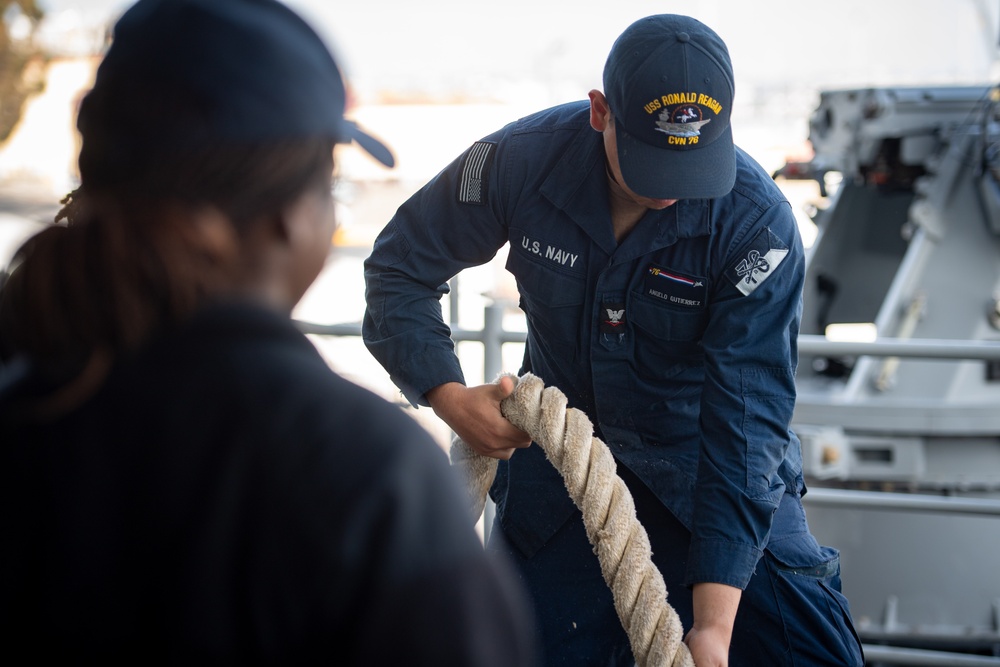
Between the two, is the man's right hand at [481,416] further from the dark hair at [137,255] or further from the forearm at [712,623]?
the dark hair at [137,255]

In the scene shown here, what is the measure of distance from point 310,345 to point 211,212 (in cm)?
14

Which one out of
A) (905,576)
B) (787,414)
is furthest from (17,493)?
(905,576)

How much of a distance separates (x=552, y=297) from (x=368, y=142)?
1.20 metres

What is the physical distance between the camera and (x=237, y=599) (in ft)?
2.67

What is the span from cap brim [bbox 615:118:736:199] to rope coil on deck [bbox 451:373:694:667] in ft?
1.45

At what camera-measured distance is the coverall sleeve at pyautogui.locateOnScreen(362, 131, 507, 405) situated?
2.31m

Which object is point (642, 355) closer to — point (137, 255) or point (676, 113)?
point (676, 113)

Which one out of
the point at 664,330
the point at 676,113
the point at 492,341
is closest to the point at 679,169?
the point at 676,113

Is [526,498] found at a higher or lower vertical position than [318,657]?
lower

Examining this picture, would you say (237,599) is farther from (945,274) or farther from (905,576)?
(945,274)

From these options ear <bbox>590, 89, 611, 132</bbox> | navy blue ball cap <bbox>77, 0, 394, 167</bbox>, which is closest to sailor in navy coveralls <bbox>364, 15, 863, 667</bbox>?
ear <bbox>590, 89, 611, 132</bbox>

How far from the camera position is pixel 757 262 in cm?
205

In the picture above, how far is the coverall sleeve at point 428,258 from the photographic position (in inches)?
91.0

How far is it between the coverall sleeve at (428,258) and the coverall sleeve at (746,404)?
0.58 m
